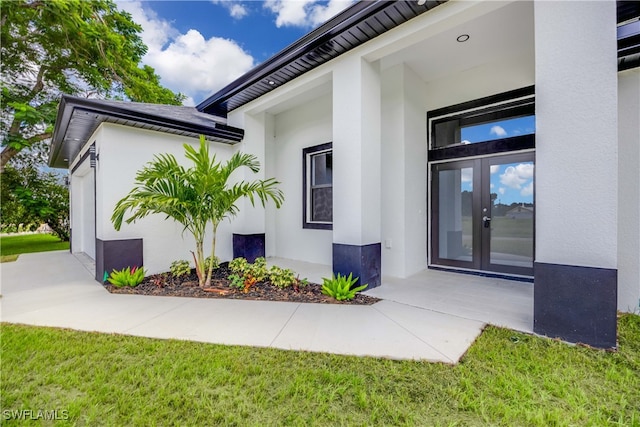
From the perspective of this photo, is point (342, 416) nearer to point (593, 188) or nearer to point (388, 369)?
point (388, 369)

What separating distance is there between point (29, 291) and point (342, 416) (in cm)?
604

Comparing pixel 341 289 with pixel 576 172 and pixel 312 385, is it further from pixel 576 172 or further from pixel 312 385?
pixel 576 172

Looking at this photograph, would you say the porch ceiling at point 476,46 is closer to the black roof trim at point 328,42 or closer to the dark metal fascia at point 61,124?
the black roof trim at point 328,42

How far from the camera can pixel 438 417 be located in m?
1.89

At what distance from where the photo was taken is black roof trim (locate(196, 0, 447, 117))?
3840 millimetres

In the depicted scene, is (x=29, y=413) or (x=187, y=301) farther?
(x=187, y=301)

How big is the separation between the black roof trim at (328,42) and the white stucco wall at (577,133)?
1.54 m

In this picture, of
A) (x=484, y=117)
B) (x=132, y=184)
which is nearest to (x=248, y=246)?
(x=132, y=184)

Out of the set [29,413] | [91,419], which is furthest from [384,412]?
[29,413]

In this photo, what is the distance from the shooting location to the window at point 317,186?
7.16 metres

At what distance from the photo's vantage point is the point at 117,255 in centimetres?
533

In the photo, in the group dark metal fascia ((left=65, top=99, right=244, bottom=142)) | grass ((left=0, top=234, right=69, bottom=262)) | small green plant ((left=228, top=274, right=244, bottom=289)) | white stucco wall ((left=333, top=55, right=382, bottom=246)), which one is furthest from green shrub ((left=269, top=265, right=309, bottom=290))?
grass ((left=0, top=234, right=69, bottom=262))

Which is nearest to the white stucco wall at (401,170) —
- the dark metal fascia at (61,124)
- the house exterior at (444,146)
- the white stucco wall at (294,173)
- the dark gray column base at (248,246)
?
the house exterior at (444,146)

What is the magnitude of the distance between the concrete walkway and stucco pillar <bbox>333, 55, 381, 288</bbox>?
3.10 ft
